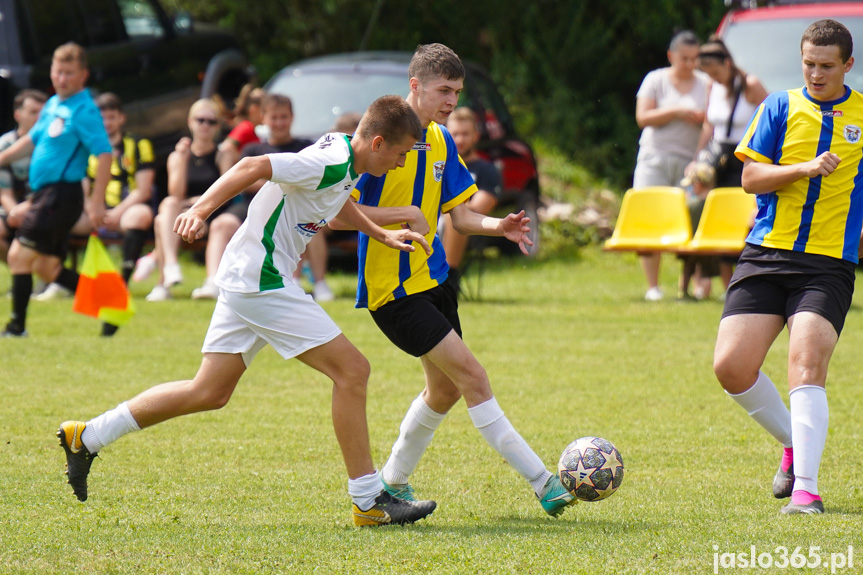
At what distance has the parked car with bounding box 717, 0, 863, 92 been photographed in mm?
12555

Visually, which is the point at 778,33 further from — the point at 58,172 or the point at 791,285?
the point at 791,285

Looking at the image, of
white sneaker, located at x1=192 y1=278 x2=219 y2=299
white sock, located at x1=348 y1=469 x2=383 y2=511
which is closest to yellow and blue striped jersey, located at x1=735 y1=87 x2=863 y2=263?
white sock, located at x1=348 y1=469 x2=383 y2=511

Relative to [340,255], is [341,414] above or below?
above

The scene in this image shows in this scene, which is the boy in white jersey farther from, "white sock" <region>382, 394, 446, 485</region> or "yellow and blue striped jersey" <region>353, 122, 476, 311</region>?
"white sock" <region>382, 394, 446, 485</region>

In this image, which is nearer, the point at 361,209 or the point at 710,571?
the point at 710,571

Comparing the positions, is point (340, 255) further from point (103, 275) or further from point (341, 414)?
point (341, 414)

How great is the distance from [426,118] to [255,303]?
111cm

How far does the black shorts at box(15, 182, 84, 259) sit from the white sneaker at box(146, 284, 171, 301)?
2194mm

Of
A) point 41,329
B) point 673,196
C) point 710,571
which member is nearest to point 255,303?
point 710,571

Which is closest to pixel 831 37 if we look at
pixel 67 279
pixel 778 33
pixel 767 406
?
pixel 767 406

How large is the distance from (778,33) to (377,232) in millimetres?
9253

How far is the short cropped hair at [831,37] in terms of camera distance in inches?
193

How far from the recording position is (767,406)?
17.2 ft

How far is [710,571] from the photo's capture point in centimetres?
406
